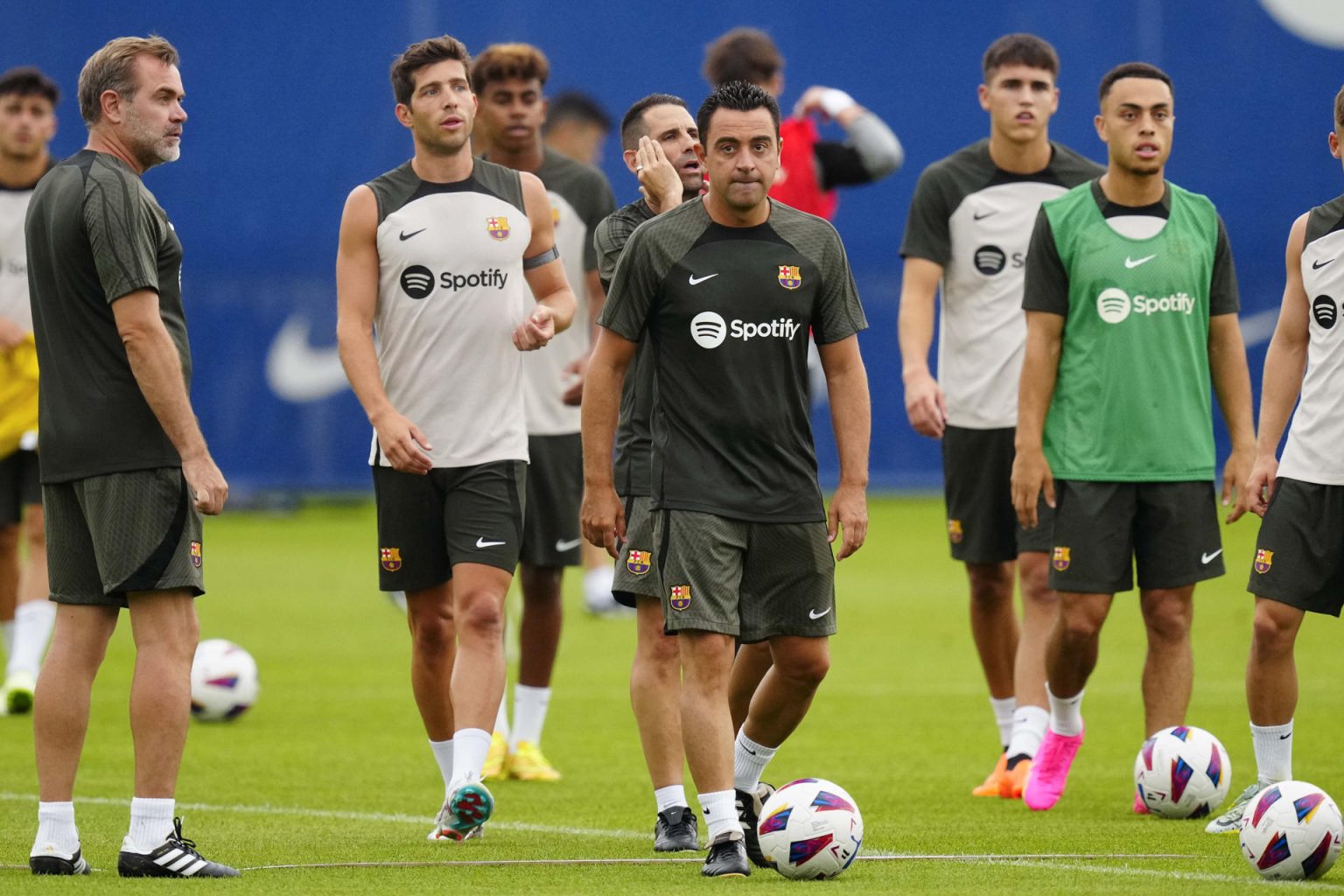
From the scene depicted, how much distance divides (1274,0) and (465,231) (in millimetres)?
19269

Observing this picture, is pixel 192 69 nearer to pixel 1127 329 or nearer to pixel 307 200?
pixel 307 200

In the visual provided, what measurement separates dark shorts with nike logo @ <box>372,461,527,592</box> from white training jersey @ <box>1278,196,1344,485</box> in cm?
276

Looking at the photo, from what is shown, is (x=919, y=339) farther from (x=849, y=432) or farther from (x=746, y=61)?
(x=849, y=432)

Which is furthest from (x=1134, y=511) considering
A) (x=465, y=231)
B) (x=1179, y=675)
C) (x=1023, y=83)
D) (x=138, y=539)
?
(x=138, y=539)

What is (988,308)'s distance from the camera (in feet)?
30.4

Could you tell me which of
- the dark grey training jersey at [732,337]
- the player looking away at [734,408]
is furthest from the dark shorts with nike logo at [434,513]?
the dark grey training jersey at [732,337]

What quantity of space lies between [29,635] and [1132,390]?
6.07 m

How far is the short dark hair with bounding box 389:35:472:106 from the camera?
761 cm

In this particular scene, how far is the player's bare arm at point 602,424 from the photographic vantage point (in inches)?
261

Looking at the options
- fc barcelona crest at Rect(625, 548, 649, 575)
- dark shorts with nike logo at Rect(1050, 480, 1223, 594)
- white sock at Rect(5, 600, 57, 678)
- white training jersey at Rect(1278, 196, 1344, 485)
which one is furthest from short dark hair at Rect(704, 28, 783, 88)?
white sock at Rect(5, 600, 57, 678)

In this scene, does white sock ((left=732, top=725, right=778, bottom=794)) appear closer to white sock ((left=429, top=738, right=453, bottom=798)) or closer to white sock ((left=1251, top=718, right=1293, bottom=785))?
white sock ((left=429, top=738, right=453, bottom=798))

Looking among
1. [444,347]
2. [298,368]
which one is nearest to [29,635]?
[444,347]

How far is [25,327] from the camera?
1112cm

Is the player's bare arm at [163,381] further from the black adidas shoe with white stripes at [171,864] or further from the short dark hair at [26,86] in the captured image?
the short dark hair at [26,86]
